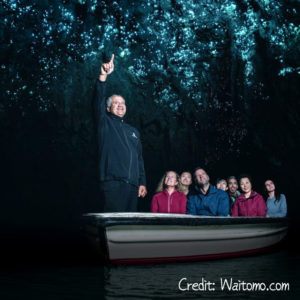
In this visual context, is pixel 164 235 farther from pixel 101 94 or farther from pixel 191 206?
pixel 101 94

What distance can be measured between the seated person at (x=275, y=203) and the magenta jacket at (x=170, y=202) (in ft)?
6.63

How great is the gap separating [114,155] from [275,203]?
358 centimetres

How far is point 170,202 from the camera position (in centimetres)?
679

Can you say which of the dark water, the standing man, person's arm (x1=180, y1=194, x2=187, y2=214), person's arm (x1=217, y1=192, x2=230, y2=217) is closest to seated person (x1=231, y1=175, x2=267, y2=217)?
person's arm (x1=217, y1=192, x2=230, y2=217)

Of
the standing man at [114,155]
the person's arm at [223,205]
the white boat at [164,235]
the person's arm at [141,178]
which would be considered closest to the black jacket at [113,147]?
the standing man at [114,155]

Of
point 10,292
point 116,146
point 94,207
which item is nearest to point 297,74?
point 94,207

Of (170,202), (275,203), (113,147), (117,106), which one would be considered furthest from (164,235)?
(275,203)

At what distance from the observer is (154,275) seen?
209 inches

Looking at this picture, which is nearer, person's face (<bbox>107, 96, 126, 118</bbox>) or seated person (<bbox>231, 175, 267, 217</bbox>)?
person's face (<bbox>107, 96, 126, 118</bbox>)

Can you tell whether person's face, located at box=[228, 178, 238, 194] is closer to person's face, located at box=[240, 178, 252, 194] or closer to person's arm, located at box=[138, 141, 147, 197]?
person's face, located at box=[240, 178, 252, 194]

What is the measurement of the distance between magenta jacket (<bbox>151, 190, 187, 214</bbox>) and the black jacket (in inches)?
28.2

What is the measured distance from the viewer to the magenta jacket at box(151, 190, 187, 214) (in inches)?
267

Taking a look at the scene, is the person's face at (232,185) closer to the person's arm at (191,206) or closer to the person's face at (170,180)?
the person's arm at (191,206)

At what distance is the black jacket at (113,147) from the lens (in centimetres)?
598
